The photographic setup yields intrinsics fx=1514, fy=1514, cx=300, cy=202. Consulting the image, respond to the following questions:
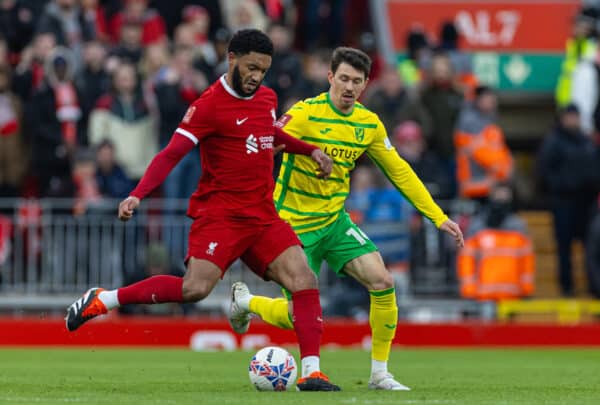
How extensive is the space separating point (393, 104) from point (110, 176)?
155 inches

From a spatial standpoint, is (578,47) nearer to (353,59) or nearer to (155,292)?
(353,59)

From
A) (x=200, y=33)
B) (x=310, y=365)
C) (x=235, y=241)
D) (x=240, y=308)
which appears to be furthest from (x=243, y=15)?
(x=310, y=365)

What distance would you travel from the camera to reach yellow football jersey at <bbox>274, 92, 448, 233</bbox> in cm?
1180

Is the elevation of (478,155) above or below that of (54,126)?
below

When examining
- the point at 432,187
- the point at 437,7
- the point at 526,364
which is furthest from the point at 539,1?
the point at 526,364

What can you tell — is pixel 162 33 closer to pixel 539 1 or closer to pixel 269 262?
pixel 539 1

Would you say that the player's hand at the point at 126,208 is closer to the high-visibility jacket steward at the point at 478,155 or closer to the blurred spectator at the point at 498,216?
the blurred spectator at the point at 498,216

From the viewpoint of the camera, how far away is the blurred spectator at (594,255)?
19.7m

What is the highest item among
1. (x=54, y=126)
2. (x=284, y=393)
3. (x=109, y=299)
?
(x=54, y=126)

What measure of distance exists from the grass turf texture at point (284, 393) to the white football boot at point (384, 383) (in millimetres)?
132

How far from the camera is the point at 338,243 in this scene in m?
11.8

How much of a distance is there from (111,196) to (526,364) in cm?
620

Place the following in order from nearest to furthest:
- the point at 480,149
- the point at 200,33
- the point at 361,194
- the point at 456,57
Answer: the point at 361,194 < the point at 480,149 < the point at 200,33 < the point at 456,57

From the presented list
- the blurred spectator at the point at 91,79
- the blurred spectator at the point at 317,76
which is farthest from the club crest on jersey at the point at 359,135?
the blurred spectator at the point at 91,79
